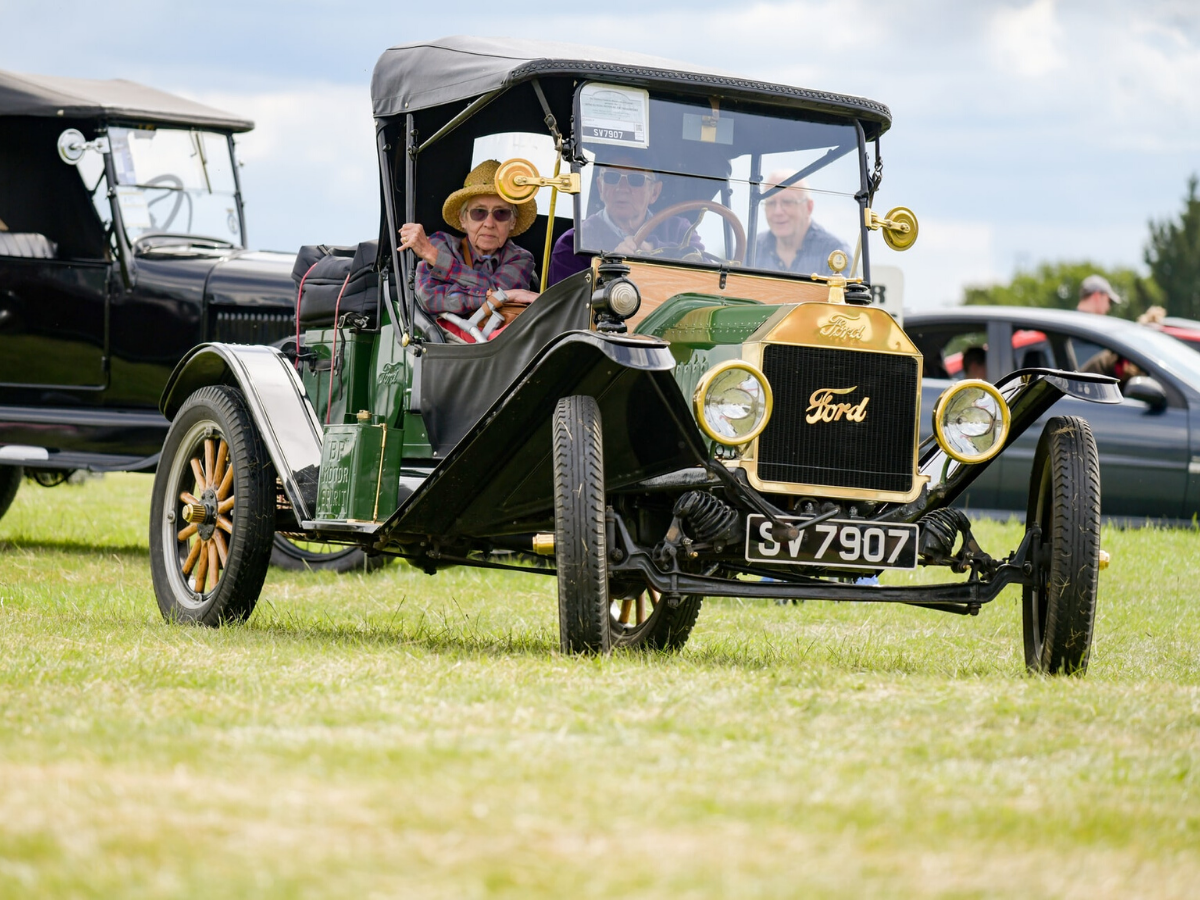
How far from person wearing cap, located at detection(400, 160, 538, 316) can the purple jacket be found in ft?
0.88

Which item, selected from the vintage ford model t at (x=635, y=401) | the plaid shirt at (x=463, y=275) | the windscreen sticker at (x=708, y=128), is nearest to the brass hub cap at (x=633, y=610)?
the vintage ford model t at (x=635, y=401)

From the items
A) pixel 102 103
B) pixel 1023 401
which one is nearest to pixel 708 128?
pixel 1023 401

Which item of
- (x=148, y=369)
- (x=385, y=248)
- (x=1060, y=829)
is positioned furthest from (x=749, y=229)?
(x=148, y=369)

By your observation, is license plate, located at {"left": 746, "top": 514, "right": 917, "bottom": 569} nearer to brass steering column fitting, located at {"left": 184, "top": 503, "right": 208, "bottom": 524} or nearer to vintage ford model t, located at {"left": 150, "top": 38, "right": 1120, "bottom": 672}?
vintage ford model t, located at {"left": 150, "top": 38, "right": 1120, "bottom": 672}

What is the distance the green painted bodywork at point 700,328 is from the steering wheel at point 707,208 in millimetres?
283

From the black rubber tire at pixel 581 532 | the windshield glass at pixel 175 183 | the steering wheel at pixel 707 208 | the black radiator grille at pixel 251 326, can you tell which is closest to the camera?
the black rubber tire at pixel 581 532

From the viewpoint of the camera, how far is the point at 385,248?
685 centimetres

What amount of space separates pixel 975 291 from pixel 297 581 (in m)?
85.6

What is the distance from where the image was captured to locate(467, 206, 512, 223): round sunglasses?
6785 mm

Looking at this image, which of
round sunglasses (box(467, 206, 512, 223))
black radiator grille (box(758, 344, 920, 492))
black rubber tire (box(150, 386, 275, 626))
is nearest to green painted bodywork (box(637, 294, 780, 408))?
black radiator grille (box(758, 344, 920, 492))

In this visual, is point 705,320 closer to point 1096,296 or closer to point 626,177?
point 626,177

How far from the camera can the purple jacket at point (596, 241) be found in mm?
6039

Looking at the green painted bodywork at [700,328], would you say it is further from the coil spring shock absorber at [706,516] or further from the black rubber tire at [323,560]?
the black rubber tire at [323,560]

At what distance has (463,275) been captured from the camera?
21.9 ft
